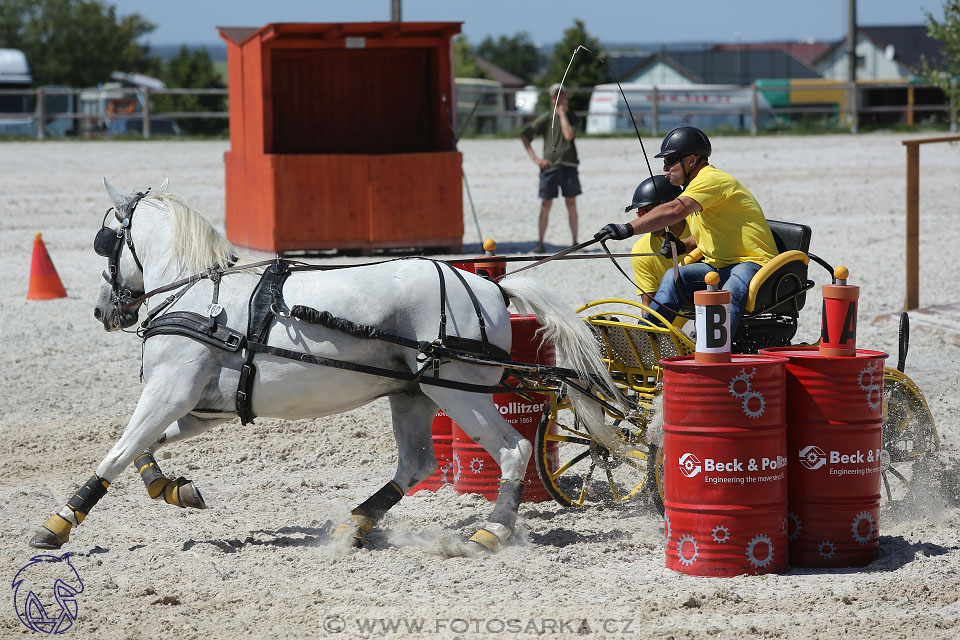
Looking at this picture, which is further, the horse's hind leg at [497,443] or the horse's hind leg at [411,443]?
the horse's hind leg at [411,443]

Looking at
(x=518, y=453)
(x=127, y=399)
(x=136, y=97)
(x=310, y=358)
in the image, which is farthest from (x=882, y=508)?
(x=136, y=97)

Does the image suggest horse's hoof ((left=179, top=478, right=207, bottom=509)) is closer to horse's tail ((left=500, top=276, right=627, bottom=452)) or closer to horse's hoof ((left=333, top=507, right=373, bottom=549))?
horse's hoof ((left=333, top=507, right=373, bottom=549))

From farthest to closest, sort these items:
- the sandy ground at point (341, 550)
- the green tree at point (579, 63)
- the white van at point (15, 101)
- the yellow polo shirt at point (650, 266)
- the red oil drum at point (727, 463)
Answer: the green tree at point (579, 63)
the white van at point (15, 101)
the yellow polo shirt at point (650, 266)
the red oil drum at point (727, 463)
the sandy ground at point (341, 550)

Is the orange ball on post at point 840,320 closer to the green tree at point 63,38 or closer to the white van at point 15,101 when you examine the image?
the white van at point 15,101

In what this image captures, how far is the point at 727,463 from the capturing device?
4504 millimetres

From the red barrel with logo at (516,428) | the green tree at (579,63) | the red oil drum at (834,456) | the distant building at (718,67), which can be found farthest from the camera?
the distant building at (718,67)

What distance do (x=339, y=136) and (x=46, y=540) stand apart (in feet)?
35.2

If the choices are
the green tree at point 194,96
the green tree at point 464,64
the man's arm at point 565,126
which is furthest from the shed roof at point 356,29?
the green tree at point 464,64

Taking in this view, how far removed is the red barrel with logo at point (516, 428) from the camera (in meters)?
5.75

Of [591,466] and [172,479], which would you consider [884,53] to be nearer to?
[591,466]

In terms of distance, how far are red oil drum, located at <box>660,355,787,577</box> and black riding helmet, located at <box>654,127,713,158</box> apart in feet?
4.52

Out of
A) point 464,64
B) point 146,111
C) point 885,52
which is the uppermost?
point 885,52

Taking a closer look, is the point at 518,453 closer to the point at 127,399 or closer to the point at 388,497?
the point at 388,497

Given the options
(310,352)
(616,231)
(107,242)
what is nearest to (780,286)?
(616,231)
